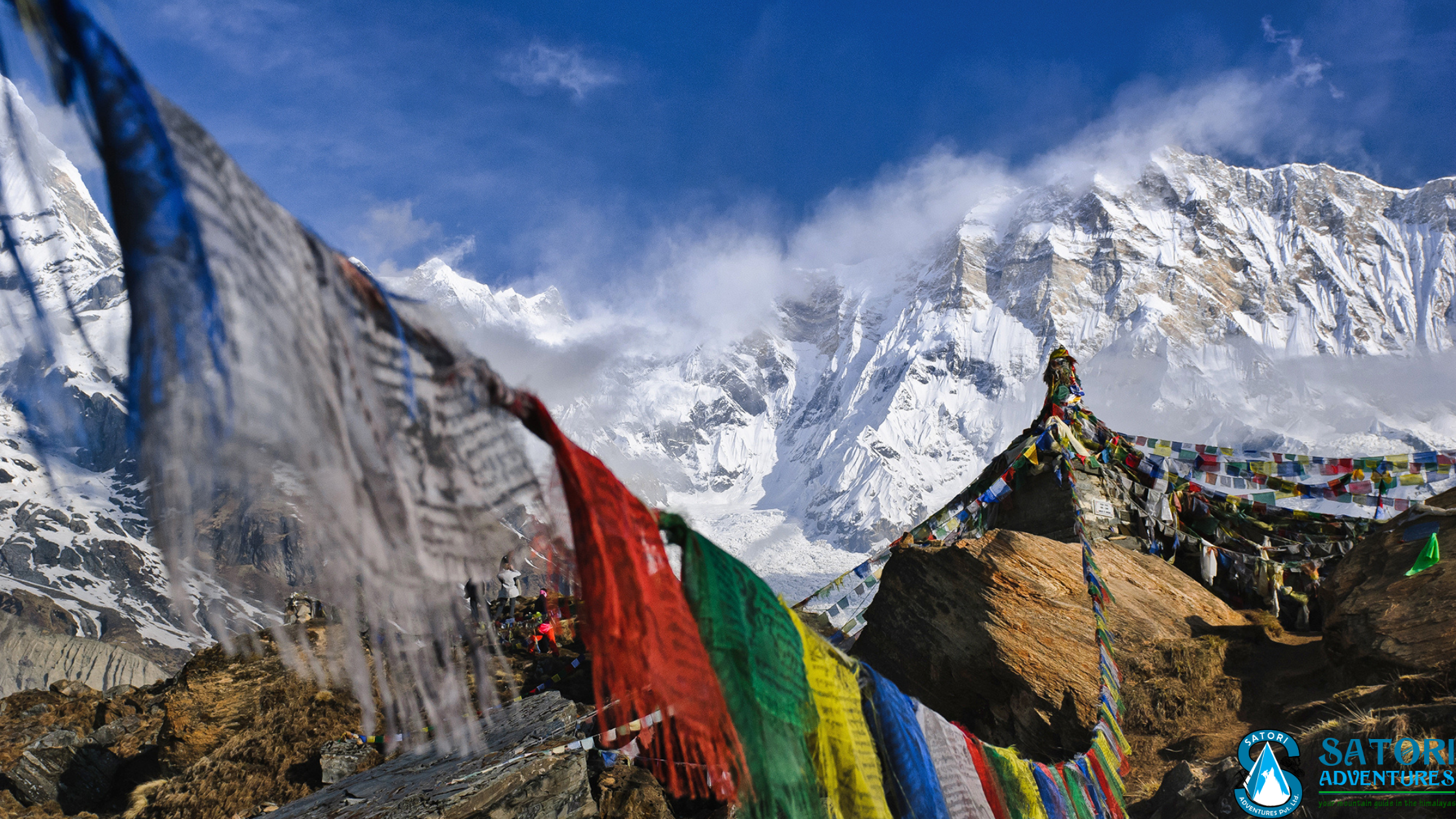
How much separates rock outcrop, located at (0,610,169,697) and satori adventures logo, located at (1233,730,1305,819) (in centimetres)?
3122

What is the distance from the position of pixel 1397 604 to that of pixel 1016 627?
11.1 ft

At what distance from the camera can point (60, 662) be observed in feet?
96.6

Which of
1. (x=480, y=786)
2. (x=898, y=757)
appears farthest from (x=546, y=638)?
(x=898, y=757)

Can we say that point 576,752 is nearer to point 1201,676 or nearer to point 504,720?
point 504,720

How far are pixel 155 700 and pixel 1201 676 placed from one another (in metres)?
13.3

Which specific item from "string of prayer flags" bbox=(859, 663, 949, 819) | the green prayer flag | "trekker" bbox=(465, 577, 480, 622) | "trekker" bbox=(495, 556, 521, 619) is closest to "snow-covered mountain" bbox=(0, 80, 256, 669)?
"trekker" bbox=(465, 577, 480, 622)

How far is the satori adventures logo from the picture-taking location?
496cm

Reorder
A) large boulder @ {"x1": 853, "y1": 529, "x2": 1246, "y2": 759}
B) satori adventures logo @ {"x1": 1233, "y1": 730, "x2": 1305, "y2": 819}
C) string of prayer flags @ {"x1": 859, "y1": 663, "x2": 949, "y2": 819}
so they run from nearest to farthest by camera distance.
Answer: string of prayer flags @ {"x1": 859, "y1": 663, "x2": 949, "y2": 819} < satori adventures logo @ {"x1": 1233, "y1": 730, "x2": 1305, "y2": 819} < large boulder @ {"x1": 853, "y1": 529, "x2": 1246, "y2": 759}

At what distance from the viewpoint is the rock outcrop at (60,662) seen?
2616 centimetres

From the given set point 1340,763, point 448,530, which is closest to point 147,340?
point 448,530

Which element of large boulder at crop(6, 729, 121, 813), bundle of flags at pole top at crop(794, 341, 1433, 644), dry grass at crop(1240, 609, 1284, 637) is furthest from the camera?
bundle of flags at pole top at crop(794, 341, 1433, 644)

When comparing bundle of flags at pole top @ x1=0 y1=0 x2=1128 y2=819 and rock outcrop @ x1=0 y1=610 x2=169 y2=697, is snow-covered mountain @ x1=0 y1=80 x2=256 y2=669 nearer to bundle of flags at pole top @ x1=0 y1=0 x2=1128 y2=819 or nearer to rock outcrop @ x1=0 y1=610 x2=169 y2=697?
bundle of flags at pole top @ x1=0 y1=0 x2=1128 y2=819

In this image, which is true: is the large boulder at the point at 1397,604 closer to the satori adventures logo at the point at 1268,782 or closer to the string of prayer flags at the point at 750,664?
the satori adventures logo at the point at 1268,782

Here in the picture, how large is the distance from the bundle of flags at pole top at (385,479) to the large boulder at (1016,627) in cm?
574
